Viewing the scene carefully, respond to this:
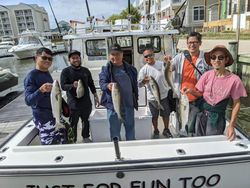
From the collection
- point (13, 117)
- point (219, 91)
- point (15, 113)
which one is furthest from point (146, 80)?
point (15, 113)

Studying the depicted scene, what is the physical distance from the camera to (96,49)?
21.3 ft

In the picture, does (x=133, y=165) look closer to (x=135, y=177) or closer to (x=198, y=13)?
(x=135, y=177)

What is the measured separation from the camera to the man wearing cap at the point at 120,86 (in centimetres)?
318

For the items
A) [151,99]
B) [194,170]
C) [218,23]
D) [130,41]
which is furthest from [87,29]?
[218,23]

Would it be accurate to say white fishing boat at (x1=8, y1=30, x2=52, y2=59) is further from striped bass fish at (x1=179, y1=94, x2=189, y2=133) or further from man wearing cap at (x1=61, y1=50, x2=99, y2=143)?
striped bass fish at (x1=179, y1=94, x2=189, y2=133)

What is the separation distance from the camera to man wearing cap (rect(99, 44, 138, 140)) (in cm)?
318

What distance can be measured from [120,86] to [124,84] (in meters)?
0.05

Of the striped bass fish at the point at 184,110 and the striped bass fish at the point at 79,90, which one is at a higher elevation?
the striped bass fish at the point at 79,90

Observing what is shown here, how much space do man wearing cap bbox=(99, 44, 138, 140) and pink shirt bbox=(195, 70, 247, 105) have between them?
810 mm

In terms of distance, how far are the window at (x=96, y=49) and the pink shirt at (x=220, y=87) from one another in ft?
12.5

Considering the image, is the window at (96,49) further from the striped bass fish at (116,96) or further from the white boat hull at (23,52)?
the white boat hull at (23,52)

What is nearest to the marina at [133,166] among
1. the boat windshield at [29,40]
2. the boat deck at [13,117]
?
the boat deck at [13,117]

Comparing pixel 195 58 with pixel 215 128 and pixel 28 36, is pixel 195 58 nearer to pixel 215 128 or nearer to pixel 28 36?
pixel 215 128

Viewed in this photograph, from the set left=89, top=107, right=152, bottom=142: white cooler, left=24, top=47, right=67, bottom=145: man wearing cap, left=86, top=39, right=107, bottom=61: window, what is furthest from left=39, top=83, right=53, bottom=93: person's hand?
left=86, top=39, right=107, bottom=61: window
